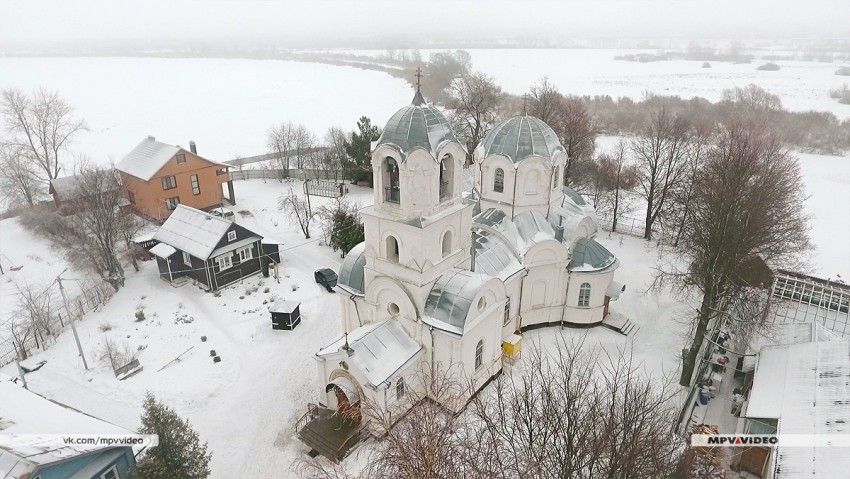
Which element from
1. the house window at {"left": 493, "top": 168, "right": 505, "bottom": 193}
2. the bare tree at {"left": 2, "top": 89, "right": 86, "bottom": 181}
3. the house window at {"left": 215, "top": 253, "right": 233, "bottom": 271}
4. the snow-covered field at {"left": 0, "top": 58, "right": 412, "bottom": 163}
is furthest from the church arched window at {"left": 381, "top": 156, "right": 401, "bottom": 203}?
the snow-covered field at {"left": 0, "top": 58, "right": 412, "bottom": 163}

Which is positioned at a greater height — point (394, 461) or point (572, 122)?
point (572, 122)

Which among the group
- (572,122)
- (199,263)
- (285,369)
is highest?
(572,122)

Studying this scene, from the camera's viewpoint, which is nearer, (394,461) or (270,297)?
(394,461)

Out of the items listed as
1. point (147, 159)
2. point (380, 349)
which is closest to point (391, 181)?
point (380, 349)

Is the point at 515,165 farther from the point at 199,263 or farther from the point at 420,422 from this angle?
the point at 199,263

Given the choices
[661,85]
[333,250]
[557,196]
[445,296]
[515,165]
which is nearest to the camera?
[445,296]

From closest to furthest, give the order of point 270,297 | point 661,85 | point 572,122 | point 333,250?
1. point 270,297
2. point 333,250
3. point 572,122
4. point 661,85

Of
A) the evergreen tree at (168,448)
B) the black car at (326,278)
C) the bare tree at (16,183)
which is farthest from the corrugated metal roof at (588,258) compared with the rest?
the bare tree at (16,183)

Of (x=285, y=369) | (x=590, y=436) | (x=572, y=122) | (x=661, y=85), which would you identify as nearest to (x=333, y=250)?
(x=285, y=369)
